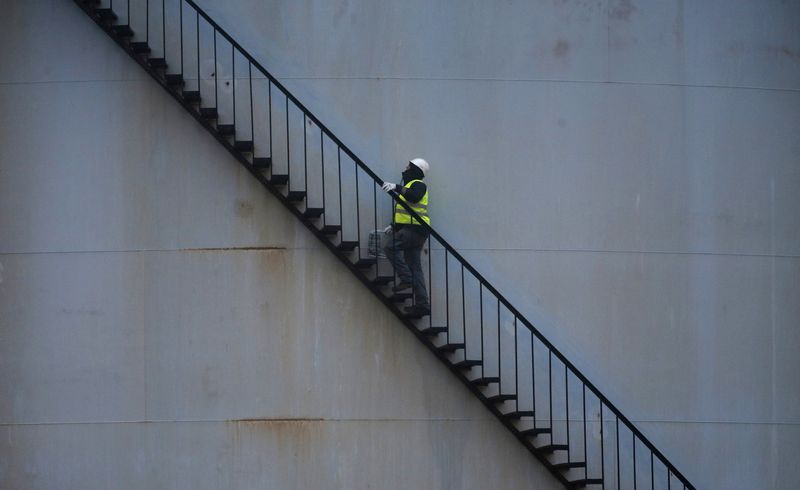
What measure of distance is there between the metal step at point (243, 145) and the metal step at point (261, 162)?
159 mm

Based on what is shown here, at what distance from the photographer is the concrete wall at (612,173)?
13406mm

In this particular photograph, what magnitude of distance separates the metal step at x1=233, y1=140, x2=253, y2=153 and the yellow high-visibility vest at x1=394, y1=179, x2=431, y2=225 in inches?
68.8

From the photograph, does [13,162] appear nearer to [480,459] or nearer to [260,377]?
[260,377]

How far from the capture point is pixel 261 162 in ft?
43.4

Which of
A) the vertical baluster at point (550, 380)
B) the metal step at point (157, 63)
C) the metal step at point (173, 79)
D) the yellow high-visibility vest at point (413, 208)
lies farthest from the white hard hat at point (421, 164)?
the metal step at point (157, 63)

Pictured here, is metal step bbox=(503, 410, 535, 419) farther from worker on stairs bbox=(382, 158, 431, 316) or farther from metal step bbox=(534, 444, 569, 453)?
worker on stairs bbox=(382, 158, 431, 316)

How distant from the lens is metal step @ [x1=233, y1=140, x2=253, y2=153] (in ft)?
43.4

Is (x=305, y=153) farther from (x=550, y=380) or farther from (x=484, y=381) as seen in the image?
(x=550, y=380)

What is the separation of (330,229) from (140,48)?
118 inches

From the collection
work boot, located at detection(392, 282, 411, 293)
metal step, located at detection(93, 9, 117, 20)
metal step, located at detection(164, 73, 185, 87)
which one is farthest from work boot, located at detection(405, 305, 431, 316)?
metal step, located at detection(93, 9, 117, 20)

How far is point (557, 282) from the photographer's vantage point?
1345 centimetres

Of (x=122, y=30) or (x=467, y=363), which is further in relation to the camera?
(x=122, y=30)

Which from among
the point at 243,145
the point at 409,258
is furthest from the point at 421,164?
the point at 243,145

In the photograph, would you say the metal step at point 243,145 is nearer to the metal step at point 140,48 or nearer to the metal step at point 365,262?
the metal step at point 140,48
